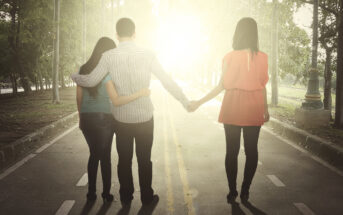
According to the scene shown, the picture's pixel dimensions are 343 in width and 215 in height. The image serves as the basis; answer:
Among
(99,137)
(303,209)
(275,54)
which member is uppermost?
(275,54)

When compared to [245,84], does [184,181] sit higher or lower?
lower

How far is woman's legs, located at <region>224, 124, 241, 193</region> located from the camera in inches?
182

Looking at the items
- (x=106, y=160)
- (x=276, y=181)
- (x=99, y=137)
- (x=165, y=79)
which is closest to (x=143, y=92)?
(x=165, y=79)

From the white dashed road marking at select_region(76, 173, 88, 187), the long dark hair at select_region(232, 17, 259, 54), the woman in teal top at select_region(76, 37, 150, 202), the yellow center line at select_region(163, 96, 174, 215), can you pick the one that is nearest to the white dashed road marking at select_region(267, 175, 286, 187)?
the yellow center line at select_region(163, 96, 174, 215)

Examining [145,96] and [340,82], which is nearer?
[145,96]

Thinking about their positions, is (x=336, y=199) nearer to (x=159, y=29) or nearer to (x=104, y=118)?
(x=104, y=118)

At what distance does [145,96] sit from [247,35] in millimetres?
1459

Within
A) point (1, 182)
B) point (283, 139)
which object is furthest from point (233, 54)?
point (283, 139)

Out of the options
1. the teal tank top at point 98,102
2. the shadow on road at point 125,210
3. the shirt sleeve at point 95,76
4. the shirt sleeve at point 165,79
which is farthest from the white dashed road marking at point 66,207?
the shirt sleeve at point 165,79

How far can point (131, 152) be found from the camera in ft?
14.8

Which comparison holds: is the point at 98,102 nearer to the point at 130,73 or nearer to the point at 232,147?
the point at 130,73

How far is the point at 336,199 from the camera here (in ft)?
17.2

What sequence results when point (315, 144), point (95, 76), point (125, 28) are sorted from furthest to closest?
point (315, 144) → point (95, 76) → point (125, 28)

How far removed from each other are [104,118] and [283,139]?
689 cm
